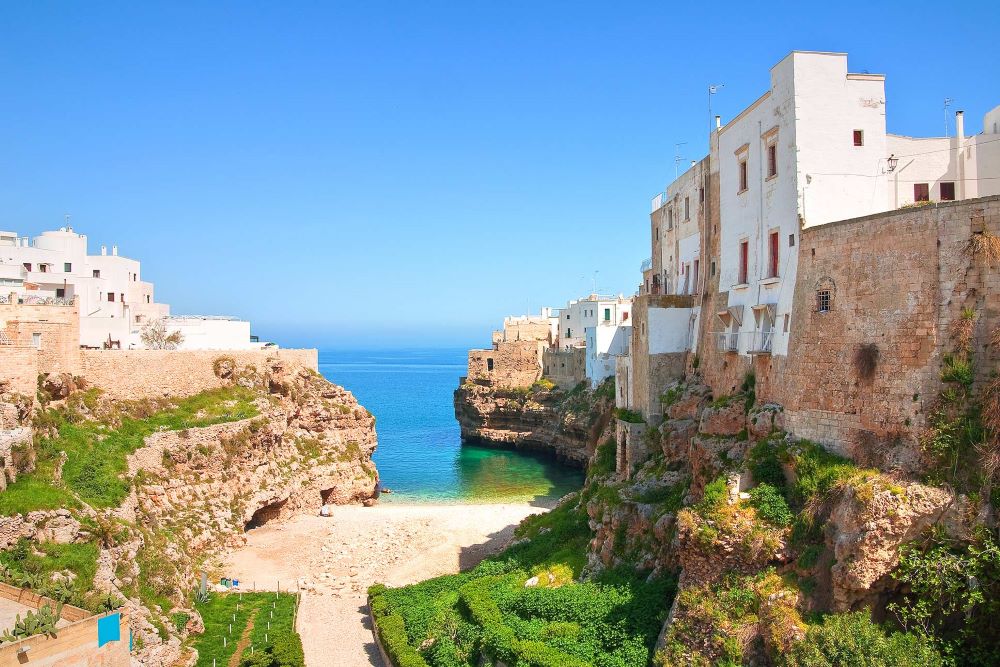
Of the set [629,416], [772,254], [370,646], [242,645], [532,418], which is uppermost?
[772,254]

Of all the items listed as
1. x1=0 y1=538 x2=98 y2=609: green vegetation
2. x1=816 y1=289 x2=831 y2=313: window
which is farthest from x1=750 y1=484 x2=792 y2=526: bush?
x1=0 y1=538 x2=98 y2=609: green vegetation

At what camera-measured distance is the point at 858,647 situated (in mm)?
14047

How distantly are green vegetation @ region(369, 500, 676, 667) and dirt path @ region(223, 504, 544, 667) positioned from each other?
155cm

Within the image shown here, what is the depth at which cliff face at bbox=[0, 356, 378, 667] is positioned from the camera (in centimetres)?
2177

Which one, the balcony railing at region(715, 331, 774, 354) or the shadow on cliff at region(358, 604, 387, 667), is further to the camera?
the shadow on cliff at region(358, 604, 387, 667)

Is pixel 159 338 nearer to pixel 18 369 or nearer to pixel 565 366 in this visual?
pixel 18 369

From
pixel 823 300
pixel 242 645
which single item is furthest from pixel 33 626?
pixel 823 300

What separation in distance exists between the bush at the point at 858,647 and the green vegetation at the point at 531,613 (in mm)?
4829

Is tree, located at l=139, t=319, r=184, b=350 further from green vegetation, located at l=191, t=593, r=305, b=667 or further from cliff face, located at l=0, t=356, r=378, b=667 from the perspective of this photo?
green vegetation, located at l=191, t=593, r=305, b=667

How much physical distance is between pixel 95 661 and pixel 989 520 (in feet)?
66.5

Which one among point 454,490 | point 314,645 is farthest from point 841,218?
point 454,490

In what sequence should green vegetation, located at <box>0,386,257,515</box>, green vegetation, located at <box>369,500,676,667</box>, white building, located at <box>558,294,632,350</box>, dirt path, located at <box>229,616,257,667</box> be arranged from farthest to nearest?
white building, located at <box>558,294,632,350</box> < green vegetation, located at <box>0,386,257,515</box> < dirt path, located at <box>229,616,257,667</box> < green vegetation, located at <box>369,500,676,667</box>

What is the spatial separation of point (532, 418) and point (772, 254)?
4585 cm

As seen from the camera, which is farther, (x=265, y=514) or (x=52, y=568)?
(x=265, y=514)
